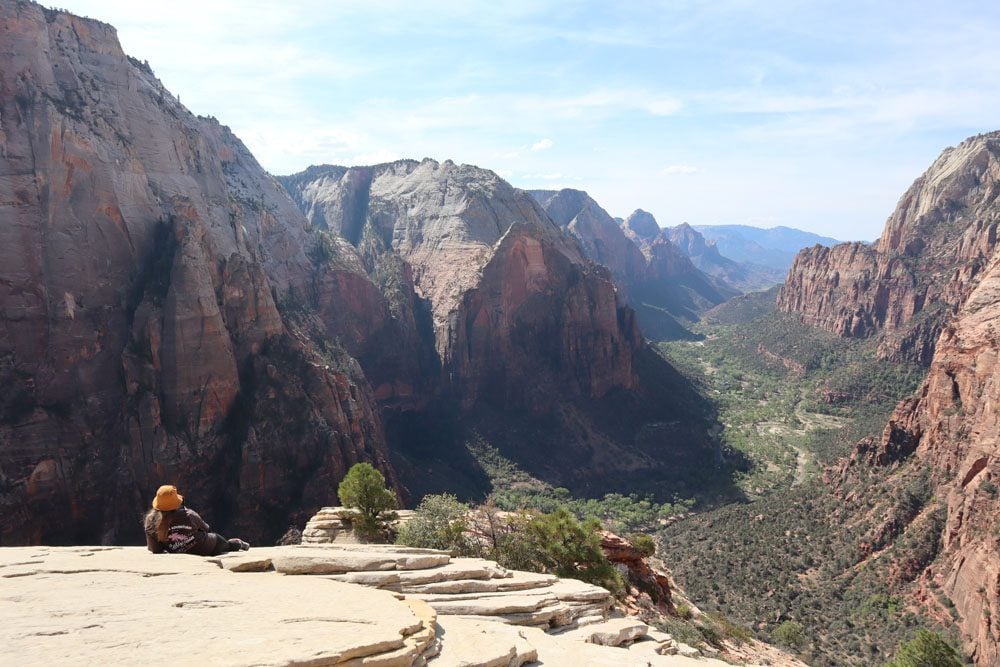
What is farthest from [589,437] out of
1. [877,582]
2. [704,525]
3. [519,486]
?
[877,582]

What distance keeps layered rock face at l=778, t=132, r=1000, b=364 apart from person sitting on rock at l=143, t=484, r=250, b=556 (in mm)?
116394

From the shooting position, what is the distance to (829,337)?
142750 millimetres

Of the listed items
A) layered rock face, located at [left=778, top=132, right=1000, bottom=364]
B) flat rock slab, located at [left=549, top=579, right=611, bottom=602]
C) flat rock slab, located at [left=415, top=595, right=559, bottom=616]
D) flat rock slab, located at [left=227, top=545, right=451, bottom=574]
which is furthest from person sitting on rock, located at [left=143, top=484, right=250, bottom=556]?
layered rock face, located at [left=778, top=132, right=1000, bottom=364]

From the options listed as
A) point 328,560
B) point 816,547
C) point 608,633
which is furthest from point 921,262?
point 328,560

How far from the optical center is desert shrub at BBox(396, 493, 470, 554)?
87.1ft

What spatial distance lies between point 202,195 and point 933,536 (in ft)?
257

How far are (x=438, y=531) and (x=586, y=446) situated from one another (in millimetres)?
→ 65846

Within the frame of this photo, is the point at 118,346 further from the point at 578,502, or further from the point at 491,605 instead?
the point at 578,502

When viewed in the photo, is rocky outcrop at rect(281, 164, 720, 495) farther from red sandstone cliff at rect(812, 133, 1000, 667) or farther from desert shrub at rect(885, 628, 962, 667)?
desert shrub at rect(885, 628, 962, 667)

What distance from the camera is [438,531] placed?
1090 inches

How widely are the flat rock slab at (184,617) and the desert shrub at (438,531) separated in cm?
1131

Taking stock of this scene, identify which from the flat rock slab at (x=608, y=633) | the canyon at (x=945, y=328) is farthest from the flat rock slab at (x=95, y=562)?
the canyon at (x=945, y=328)

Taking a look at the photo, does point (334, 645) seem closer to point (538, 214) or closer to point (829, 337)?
point (538, 214)

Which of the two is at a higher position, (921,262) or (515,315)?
(921,262)
